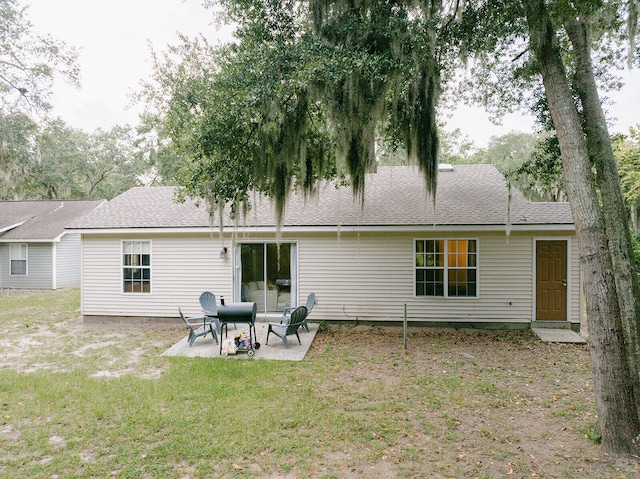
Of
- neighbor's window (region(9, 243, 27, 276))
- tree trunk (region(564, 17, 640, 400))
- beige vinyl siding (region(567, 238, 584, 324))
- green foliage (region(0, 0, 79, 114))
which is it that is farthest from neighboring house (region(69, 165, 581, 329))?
neighbor's window (region(9, 243, 27, 276))

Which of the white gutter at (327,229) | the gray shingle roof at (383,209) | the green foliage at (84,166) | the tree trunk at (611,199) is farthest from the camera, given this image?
the green foliage at (84,166)

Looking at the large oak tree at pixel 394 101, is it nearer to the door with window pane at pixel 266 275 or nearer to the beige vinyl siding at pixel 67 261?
the door with window pane at pixel 266 275

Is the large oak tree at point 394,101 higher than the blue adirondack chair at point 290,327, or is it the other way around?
the large oak tree at point 394,101

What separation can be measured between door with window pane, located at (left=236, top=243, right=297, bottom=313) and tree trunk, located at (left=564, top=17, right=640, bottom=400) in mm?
6255

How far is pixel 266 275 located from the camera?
30.1 ft

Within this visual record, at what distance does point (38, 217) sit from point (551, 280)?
19859 millimetres

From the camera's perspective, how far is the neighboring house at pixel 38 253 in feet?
50.3

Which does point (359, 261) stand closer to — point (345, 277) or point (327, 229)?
point (345, 277)

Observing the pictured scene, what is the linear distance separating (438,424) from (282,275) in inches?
220

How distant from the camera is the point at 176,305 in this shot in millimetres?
9250

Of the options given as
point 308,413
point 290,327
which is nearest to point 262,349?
point 290,327

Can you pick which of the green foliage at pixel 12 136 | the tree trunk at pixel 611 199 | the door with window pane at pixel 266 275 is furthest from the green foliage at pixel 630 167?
the green foliage at pixel 12 136

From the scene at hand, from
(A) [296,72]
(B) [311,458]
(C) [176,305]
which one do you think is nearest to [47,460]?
(B) [311,458]

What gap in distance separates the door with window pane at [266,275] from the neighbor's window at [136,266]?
7.62ft
